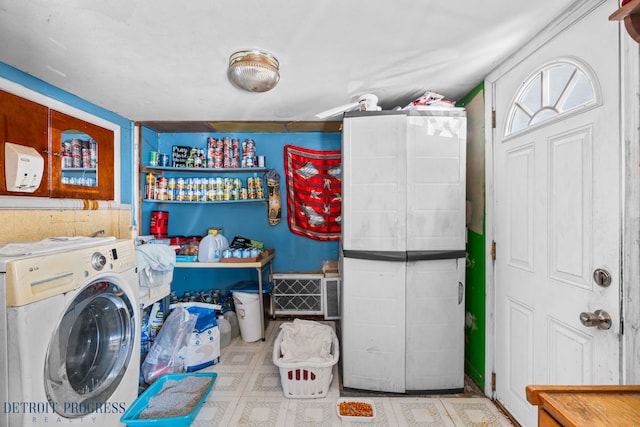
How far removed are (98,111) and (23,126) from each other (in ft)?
2.31

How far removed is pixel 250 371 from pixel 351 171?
5.73 ft

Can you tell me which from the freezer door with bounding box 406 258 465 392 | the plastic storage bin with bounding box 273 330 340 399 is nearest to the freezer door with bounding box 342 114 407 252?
the freezer door with bounding box 406 258 465 392

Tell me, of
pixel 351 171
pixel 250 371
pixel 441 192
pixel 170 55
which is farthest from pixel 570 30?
pixel 250 371

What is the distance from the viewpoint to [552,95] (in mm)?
1423

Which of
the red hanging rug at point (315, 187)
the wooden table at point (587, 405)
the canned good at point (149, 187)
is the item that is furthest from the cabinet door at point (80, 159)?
the wooden table at point (587, 405)

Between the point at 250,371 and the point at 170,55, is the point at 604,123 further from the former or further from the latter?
the point at 250,371

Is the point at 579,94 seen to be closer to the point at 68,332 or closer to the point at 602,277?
the point at 602,277

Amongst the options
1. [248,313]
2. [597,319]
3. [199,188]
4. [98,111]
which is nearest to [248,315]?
[248,313]

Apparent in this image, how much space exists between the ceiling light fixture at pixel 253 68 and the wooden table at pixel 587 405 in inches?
70.2

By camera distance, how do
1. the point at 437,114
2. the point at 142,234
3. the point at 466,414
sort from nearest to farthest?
the point at 466,414, the point at 437,114, the point at 142,234

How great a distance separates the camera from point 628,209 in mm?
1042

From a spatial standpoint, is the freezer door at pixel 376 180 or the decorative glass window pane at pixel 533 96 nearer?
the decorative glass window pane at pixel 533 96

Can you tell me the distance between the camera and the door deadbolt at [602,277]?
1.11 meters

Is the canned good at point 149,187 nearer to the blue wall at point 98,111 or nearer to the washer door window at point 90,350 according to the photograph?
the blue wall at point 98,111
